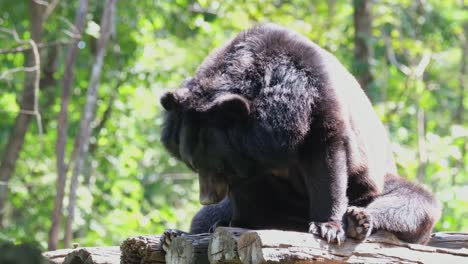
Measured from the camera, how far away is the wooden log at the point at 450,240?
16.1 ft

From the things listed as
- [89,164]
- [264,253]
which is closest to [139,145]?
[89,164]

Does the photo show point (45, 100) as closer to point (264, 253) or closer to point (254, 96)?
point (254, 96)

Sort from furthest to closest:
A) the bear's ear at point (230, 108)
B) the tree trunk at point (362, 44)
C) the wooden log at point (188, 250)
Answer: the tree trunk at point (362, 44) → the bear's ear at point (230, 108) → the wooden log at point (188, 250)

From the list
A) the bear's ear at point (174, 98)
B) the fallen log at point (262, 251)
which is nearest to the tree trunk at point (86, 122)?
the fallen log at point (262, 251)

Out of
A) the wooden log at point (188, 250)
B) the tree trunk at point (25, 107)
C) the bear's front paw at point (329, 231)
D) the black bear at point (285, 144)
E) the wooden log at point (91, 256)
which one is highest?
the tree trunk at point (25, 107)

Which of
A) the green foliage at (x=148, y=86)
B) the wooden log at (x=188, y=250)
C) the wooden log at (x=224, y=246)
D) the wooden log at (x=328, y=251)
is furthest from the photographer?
the green foliage at (x=148, y=86)

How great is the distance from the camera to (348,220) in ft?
13.2

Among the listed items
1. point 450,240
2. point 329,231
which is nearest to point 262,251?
point 329,231

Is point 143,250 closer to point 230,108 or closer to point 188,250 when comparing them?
point 188,250

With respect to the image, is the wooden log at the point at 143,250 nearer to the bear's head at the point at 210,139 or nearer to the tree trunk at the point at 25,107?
the bear's head at the point at 210,139

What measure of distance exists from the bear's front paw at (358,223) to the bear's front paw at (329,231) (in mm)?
54

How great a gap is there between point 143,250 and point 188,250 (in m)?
0.32

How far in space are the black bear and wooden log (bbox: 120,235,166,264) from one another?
119 millimetres

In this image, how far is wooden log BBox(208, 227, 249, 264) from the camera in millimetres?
3502
